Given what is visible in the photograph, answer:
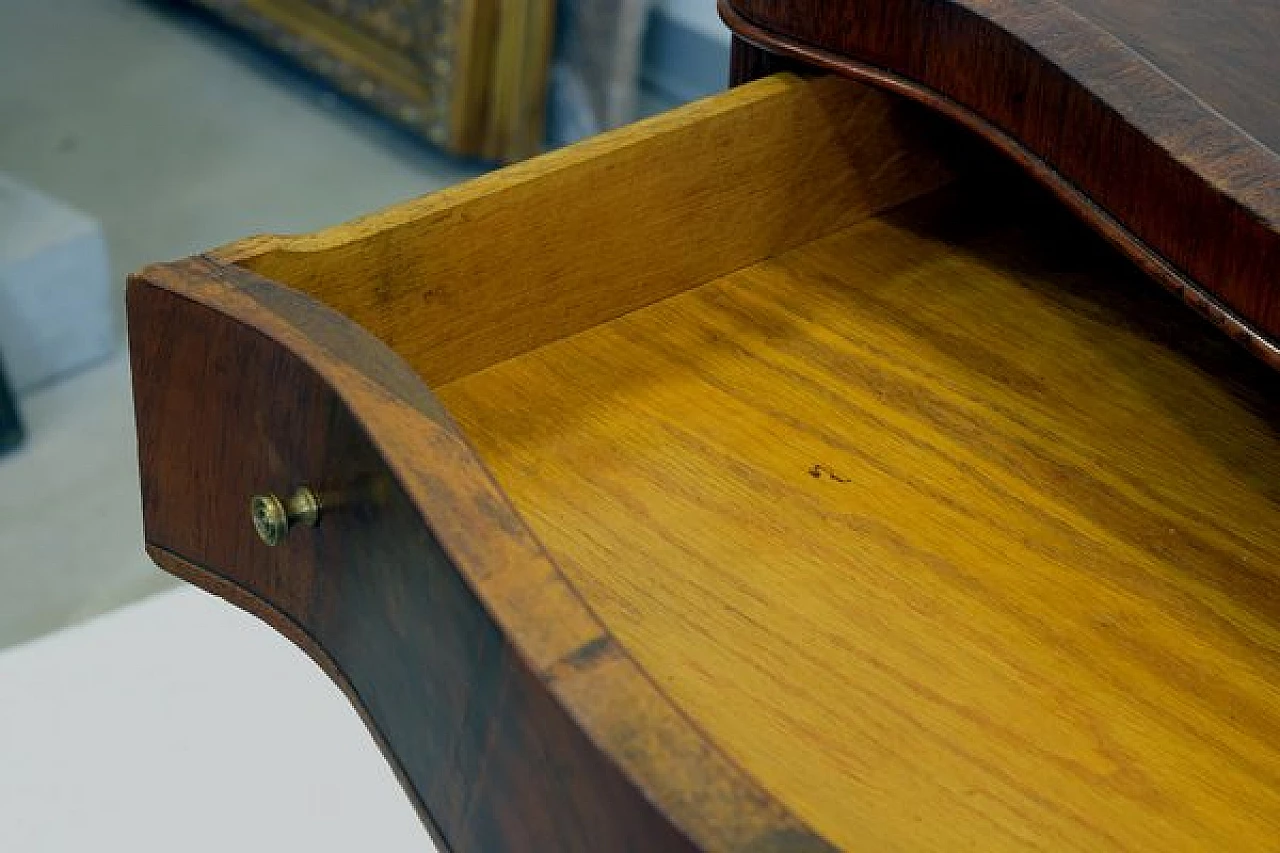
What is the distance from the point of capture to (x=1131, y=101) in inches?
21.3

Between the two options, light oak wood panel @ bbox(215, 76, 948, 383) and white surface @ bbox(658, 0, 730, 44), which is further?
white surface @ bbox(658, 0, 730, 44)

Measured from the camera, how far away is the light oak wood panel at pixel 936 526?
495 mm

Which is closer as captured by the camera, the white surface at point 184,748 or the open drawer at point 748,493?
the open drawer at point 748,493

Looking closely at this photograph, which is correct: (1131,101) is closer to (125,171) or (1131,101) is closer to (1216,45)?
(1216,45)

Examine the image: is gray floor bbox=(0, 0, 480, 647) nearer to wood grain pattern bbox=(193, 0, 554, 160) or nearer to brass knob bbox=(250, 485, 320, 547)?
wood grain pattern bbox=(193, 0, 554, 160)

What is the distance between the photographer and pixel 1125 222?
1.81 feet

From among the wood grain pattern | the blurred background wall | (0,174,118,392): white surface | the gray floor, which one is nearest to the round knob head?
the blurred background wall

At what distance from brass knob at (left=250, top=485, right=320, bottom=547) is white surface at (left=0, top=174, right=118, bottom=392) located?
99 centimetres

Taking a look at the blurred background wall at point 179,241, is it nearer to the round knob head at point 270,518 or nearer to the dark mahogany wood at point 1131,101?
the round knob head at point 270,518

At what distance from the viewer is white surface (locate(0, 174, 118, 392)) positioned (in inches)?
55.0

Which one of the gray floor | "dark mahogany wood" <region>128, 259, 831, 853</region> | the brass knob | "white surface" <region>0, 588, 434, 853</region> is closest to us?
"dark mahogany wood" <region>128, 259, 831, 853</region>

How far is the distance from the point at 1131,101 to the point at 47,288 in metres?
1.09

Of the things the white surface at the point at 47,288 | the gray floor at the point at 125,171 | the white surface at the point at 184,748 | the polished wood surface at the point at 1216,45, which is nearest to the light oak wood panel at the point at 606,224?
the polished wood surface at the point at 1216,45

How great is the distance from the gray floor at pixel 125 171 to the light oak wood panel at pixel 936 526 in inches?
30.7
